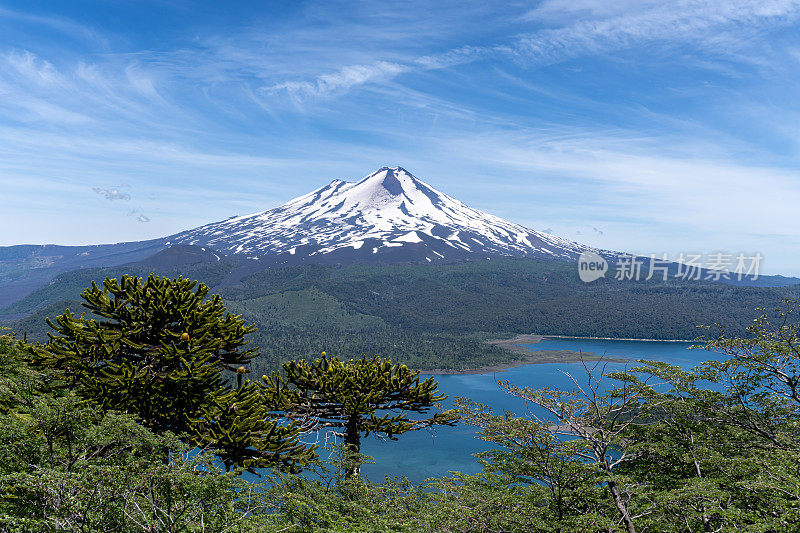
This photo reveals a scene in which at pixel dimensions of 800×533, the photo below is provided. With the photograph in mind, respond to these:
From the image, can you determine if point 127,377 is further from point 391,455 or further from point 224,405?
point 391,455

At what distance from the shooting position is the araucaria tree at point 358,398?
59.5 feet

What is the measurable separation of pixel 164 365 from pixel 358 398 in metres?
7.53

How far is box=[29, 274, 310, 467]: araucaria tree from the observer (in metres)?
16.0

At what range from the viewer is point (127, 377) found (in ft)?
51.8

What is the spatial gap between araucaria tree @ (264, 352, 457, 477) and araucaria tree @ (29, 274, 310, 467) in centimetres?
157

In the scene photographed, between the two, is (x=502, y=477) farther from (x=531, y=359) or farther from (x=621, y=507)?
(x=531, y=359)

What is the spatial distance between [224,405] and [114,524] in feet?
22.0

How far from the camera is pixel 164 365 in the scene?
683 inches

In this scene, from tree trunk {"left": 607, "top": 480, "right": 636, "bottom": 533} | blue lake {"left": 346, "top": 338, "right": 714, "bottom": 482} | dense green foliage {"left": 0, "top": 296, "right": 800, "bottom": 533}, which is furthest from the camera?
blue lake {"left": 346, "top": 338, "right": 714, "bottom": 482}

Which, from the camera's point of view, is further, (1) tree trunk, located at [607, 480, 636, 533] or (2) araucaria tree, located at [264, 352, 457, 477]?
(2) araucaria tree, located at [264, 352, 457, 477]

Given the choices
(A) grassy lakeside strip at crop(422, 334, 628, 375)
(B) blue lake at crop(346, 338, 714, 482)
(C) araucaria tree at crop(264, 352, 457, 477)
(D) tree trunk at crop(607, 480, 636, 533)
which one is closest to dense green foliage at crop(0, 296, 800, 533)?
(D) tree trunk at crop(607, 480, 636, 533)

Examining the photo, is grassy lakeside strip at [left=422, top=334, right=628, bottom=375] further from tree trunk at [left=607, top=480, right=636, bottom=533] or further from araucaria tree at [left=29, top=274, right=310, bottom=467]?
tree trunk at [left=607, top=480, right=636, bottom=533]

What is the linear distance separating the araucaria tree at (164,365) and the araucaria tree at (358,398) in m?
1.57

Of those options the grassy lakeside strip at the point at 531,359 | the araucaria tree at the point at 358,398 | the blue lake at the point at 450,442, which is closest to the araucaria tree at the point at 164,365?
the araucaria tree at the point at 358,398
